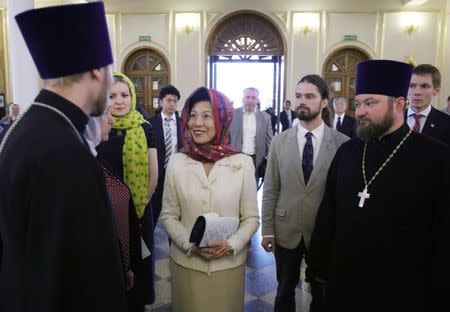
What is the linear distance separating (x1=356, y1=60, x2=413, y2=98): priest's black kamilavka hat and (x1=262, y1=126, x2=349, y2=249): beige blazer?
55 cm

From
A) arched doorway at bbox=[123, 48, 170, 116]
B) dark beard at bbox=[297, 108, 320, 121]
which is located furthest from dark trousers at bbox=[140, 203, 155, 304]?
arched doorway at bbox=[123, 48, 170, 116]

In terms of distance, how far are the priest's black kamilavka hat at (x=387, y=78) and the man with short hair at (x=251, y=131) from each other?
323 centimetres

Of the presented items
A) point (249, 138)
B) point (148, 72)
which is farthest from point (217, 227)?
point (148, 72)

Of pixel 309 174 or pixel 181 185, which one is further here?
pixel 309 174

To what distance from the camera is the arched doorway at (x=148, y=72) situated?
1210cm

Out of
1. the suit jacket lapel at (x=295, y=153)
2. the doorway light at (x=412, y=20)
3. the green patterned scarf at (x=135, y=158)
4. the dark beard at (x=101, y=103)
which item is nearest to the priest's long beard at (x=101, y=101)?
the dark beard at (x=101, y=103)

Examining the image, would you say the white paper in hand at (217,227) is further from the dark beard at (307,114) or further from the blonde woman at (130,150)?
the dark beard at (307,114)

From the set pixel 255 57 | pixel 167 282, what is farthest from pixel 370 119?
pixel 255 57

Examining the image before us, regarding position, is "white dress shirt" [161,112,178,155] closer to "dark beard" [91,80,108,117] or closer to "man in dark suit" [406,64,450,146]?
"man in dark suit" [406,64,450,146]

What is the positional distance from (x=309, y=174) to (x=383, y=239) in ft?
2.27

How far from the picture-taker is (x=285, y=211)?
2451mm

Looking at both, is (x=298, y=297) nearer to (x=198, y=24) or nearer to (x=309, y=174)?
(x=309, y=174)

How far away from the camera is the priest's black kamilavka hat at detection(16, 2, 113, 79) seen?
1.05 m

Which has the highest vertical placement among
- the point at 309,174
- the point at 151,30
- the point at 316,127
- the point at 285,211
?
the point at 151,30
